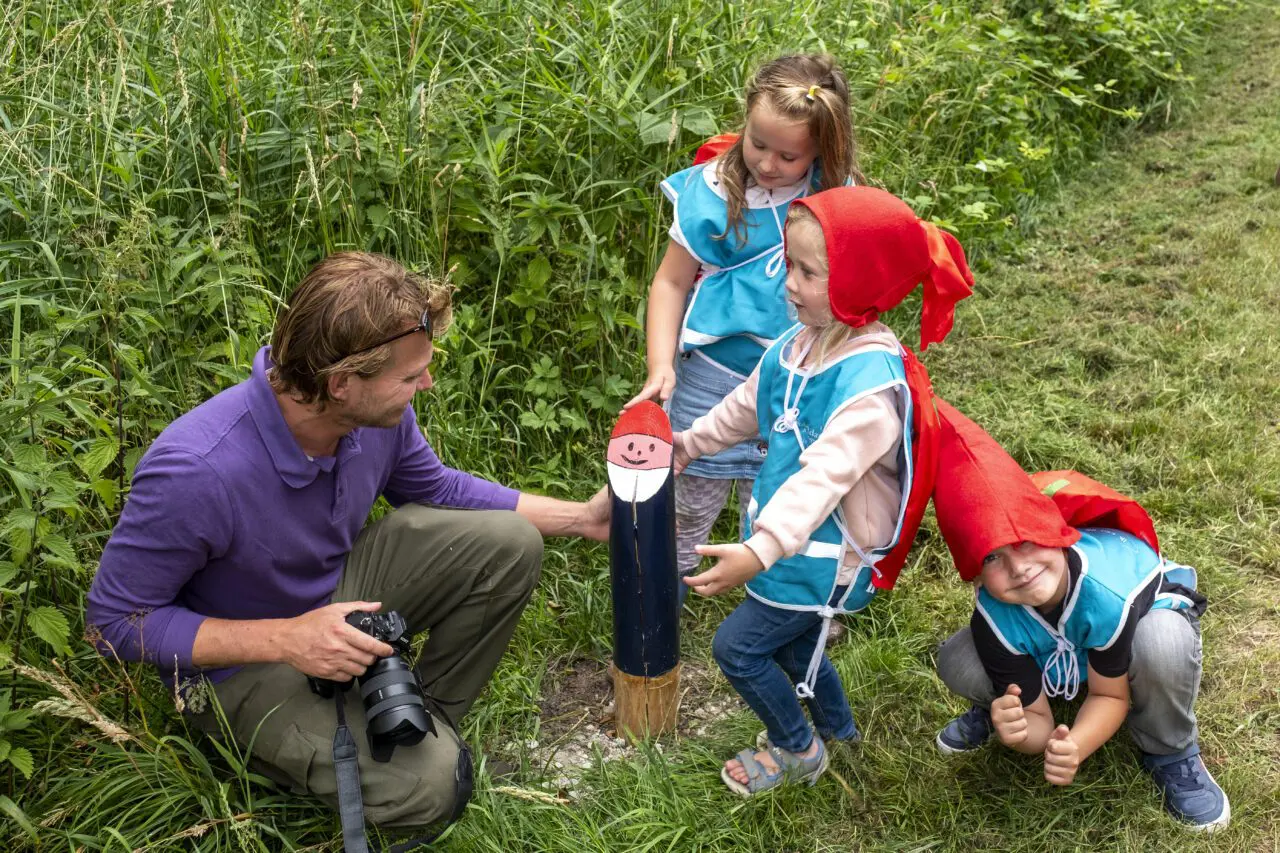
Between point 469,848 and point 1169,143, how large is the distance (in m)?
6.05

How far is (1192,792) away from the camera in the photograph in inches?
103

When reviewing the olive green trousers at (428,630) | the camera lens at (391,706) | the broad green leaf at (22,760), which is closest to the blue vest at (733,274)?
the olive green trousers at (428,630)

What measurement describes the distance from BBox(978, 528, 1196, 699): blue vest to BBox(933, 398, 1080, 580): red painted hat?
10 cm

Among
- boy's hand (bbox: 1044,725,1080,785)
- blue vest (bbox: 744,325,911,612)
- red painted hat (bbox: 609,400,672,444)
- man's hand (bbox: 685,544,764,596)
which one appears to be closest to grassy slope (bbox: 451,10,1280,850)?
boy's hand (bbox: 1044,725,1080,785)

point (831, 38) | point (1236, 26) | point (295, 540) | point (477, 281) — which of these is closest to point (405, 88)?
point (477, 281)

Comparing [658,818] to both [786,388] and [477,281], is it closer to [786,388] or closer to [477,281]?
[786,388]

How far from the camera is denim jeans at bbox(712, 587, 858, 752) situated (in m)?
2.58

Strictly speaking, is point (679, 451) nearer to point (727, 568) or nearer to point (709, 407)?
point (709, 407)

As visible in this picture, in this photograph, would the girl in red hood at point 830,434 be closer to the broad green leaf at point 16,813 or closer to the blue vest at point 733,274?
the blue vest at point 733,274

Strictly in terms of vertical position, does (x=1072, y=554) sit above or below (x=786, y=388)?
below

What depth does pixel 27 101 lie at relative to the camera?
3484mm

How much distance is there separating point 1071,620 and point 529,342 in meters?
1.99

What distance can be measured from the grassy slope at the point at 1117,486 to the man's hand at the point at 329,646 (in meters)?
0.54

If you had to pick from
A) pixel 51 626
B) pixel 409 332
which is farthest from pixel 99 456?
pixel 409 332
